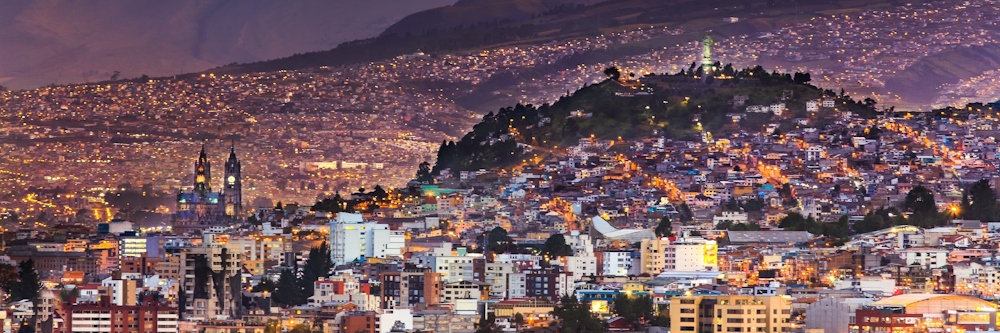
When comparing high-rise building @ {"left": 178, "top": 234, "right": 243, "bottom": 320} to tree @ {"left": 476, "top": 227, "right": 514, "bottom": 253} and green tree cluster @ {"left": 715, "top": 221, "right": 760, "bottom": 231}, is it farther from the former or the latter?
green tree cluster @ {"left": 715, "top": 221, "right": 760, "bottom": 231}

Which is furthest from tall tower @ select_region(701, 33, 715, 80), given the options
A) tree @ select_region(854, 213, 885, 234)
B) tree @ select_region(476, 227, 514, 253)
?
tree @ select_region(476, 227, 514, 253)

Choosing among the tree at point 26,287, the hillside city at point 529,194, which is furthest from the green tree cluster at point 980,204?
the tree at point 26,287

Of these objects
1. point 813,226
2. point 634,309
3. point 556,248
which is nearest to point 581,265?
point 556,248

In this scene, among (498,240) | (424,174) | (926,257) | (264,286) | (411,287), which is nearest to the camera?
(411,287)

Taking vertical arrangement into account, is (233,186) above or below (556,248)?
above

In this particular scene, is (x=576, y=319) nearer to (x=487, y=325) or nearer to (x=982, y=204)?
(x=487, y=325)

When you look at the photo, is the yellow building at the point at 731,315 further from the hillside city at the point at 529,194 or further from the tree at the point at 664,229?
the tree at the point at 664,229
